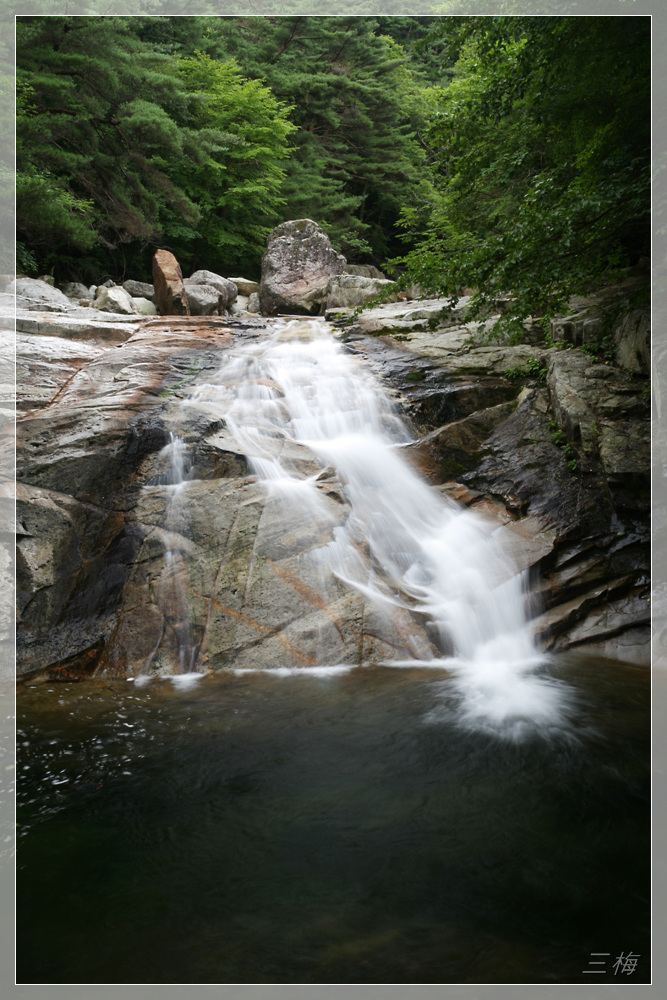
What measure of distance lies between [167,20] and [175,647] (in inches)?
802

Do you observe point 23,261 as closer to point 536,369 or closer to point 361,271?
point 361,271

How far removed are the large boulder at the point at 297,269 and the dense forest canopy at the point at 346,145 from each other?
2462 millimetres

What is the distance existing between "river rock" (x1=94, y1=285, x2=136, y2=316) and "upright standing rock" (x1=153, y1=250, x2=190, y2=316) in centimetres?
79

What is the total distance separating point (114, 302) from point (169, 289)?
1359 mm

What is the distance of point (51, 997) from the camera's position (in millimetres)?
2281

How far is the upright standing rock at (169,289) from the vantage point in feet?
44.5

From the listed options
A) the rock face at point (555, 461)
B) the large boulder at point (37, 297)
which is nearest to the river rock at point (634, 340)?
the rock face at point (555, 461)

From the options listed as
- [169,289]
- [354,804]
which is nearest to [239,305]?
[169,289]

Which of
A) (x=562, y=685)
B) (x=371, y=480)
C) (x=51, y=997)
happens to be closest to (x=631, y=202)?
(x=371, y=480)

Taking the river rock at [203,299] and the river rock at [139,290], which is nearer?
the river rock at [203,299]

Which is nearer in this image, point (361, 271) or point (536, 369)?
point (536, 369)

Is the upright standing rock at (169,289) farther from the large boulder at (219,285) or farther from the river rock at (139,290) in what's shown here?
the river rock at (139,290)

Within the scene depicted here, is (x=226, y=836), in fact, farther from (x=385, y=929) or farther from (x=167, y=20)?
(x=167, y=20)

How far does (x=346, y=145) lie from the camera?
22531 mm
